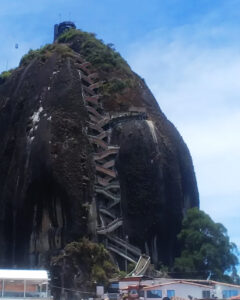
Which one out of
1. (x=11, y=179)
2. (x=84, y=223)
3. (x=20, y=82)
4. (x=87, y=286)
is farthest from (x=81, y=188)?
(x=20, y=82)

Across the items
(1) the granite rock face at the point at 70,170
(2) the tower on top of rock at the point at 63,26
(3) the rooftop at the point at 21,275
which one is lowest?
(3) the rooftop at the point at 21,275

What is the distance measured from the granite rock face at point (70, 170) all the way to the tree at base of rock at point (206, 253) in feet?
11.7

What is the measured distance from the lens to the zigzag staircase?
2057 inches

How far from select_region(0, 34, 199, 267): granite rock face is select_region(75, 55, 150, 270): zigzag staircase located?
65 centimetres

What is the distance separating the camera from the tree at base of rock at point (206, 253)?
4931cm

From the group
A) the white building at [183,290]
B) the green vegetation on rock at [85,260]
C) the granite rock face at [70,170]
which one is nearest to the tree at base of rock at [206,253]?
the granite rock face at [70,170]

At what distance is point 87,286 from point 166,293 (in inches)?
460

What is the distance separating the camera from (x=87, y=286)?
42219 mm

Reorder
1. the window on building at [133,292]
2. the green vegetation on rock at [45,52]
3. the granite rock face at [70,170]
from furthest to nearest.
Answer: the green vegetation on rock at [45,52]
the granite rock face at [70,170]
the window on building at [133,292]

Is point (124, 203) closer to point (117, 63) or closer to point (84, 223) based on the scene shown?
point (84, 223)

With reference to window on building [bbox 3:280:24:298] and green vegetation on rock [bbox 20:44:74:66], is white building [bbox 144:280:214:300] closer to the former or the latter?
window on building [bbox 3:280:24:298]

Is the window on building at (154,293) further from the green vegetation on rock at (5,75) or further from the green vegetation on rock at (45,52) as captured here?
the green vegetation on rock at (5,75)

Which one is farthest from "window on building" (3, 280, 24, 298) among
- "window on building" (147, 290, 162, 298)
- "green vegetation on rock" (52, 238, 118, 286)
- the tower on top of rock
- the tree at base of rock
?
the tower on top of rock

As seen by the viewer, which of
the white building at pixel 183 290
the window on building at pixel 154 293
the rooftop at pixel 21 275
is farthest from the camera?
the white building at pixel 183 290
